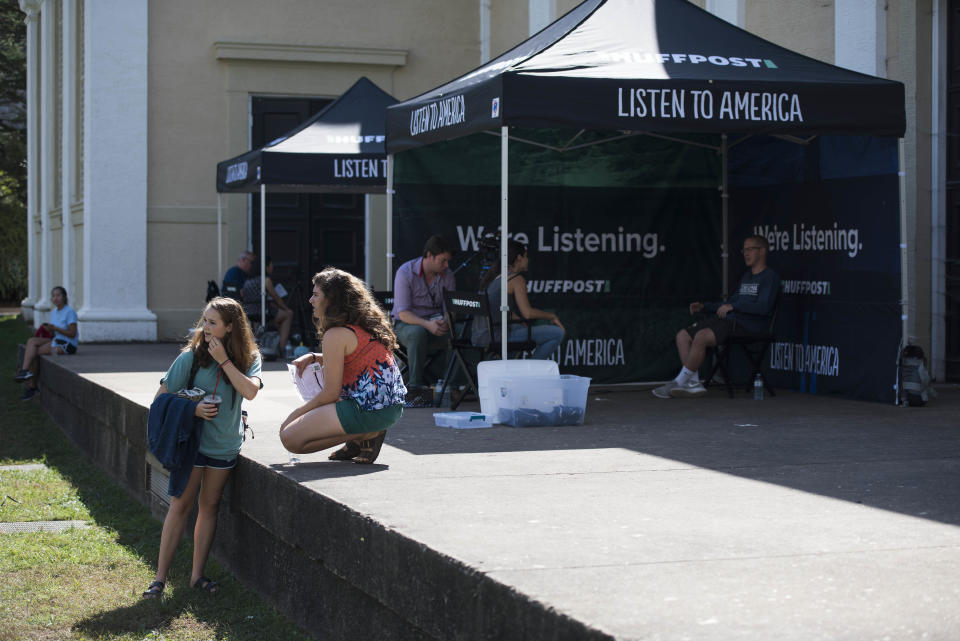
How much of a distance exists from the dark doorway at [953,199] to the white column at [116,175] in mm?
11536

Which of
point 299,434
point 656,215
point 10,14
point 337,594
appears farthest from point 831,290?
point 10,14

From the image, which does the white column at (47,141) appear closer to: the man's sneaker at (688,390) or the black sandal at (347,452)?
the man's sneaker at (688,390)

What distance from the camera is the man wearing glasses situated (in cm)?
997

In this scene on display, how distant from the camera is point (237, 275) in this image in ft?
54.7

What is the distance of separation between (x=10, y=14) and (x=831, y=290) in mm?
33928

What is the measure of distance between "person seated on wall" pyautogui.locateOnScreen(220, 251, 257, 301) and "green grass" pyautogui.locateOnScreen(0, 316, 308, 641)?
6574 millimetres

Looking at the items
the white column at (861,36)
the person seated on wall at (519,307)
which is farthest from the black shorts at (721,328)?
the white column at (861,36)

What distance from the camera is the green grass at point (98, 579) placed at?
561 cm

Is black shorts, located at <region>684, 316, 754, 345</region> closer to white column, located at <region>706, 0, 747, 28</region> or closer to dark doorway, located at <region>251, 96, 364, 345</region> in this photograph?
white column, located at <region>706, 0, 747, 28</region>

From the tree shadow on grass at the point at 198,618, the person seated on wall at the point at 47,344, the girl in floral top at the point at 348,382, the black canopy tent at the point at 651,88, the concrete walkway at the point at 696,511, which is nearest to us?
the concrete walkway at the point at 696,511

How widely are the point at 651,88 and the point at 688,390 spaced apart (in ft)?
8.60

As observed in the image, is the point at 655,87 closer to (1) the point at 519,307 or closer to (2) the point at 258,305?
(1) the point at 519,307

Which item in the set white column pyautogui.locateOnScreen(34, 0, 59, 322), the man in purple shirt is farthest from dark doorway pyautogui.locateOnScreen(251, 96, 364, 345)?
the man in purple shirt

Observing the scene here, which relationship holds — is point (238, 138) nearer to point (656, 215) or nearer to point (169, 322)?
point (169, 322)
